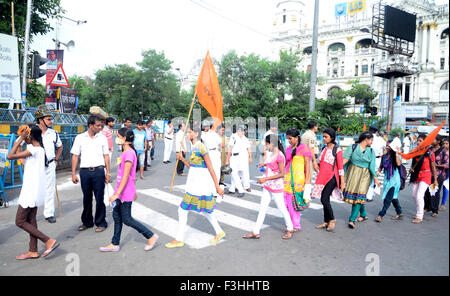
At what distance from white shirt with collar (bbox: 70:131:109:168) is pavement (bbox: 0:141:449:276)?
2.18 feet

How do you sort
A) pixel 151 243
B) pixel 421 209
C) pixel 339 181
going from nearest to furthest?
1. pixel 151 243
2. pixel 339 181
3. pixel 421 209

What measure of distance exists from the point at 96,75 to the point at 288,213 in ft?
164

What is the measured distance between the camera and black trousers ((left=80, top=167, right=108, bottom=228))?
17.0ft

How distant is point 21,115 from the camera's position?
9422 millimetres

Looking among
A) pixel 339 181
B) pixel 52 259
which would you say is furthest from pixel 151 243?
pixel 339 181

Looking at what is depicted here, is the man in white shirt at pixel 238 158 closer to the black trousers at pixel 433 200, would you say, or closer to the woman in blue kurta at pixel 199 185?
the woman in blue kurta at pixel 199 185

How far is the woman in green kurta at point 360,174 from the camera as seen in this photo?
5527 millimetres

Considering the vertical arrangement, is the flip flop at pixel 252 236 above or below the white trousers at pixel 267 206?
below

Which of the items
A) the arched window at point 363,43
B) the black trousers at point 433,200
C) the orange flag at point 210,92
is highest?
the arched window at point 363,43

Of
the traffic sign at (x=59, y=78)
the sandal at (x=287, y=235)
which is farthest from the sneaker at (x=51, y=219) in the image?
the traffic sign at (x=59, y=78)

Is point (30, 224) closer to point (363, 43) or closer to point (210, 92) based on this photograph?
point (210, 92)

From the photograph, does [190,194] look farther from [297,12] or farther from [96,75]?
[297,12]

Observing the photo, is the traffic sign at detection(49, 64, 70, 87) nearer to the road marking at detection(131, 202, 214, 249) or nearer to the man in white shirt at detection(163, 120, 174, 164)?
the man in white shirt at detection(163, 120, 174, 164)

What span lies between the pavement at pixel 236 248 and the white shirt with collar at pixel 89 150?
2.18ft
